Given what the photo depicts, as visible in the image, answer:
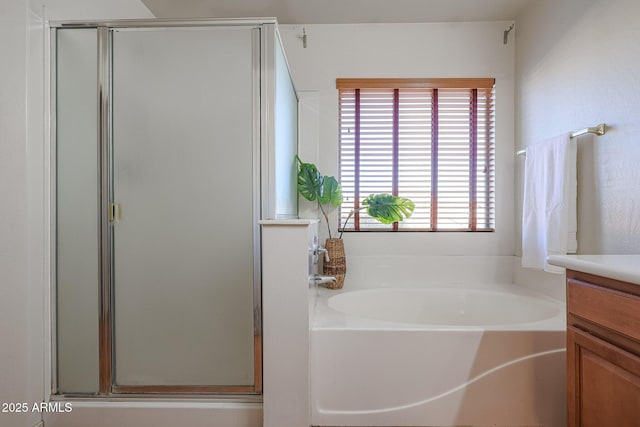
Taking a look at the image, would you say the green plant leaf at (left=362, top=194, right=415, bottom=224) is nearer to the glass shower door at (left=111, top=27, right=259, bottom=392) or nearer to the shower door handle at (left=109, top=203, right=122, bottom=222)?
the glass shower door at (left=111, top=27, right=259, bottom=392)

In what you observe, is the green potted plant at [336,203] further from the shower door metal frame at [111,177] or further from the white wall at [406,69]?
the shower door metal frame at [111,177]

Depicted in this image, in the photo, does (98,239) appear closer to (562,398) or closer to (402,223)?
(402,223)

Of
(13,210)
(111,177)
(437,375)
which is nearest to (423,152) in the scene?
(437,375)

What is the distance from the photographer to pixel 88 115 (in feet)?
5.13

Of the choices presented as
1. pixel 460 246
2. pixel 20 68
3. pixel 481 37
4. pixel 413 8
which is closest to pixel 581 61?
pixel 481 37

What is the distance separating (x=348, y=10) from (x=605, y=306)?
2144 millimetres

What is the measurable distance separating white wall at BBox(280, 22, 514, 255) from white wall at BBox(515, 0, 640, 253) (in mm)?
256

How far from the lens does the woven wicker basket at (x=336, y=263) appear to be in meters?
2.21

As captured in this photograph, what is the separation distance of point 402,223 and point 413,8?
56.5 inches

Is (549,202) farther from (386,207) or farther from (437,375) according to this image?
(437,375)

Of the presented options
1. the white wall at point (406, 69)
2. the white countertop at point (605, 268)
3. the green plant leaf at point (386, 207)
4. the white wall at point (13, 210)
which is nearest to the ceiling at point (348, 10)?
the white wall at point (406, 69)

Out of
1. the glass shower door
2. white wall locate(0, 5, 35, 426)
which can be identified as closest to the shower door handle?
the glass shower door

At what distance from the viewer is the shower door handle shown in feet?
5.14

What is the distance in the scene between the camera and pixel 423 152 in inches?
95.5
